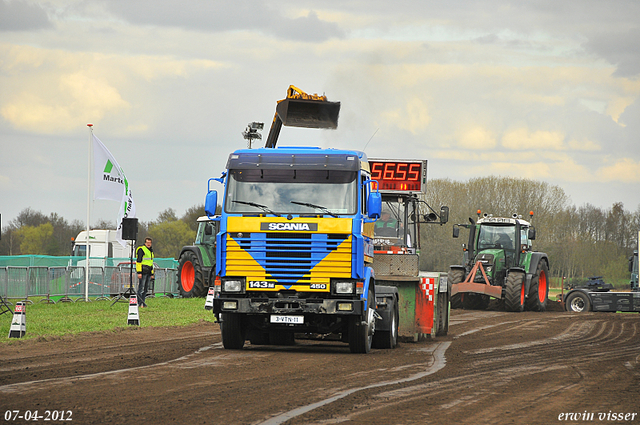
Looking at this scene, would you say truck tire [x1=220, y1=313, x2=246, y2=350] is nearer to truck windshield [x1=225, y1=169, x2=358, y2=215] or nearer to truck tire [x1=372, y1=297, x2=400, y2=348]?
truck windshield [x1=225, y1=169, x2=358, y2=215]

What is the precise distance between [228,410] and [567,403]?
140 inches

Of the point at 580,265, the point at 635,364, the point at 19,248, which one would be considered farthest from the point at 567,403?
the point at 19,248

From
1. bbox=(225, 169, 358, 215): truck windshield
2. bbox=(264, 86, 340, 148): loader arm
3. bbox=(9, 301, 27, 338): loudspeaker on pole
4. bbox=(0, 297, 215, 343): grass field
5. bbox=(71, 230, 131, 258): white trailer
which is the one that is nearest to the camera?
bbox=(225, 169, 358, 215): truck windshield

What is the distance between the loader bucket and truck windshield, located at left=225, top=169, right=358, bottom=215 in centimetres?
602

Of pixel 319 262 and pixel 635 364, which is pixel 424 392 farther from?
pixel 635 364

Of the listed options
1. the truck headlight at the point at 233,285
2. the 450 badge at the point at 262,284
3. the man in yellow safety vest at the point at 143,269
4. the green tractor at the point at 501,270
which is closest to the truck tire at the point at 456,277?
the green tractor at the point at 501,270

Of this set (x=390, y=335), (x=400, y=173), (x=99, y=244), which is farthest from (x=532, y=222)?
(x=390, y=335)

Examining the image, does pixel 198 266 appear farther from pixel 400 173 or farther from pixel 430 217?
pixel 430 217

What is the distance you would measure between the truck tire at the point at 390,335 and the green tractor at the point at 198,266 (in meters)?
14.0

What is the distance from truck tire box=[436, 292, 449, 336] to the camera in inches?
675

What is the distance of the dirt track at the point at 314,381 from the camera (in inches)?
300

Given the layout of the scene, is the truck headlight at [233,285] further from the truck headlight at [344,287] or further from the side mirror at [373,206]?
the side mirror at [373,206]

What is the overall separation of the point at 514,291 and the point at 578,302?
4.00 meters

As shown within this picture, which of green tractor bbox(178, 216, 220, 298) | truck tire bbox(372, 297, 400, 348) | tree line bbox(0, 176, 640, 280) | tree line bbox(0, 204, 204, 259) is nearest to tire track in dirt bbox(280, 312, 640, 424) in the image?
truck tire bbox(372, 297, 400, 348)
